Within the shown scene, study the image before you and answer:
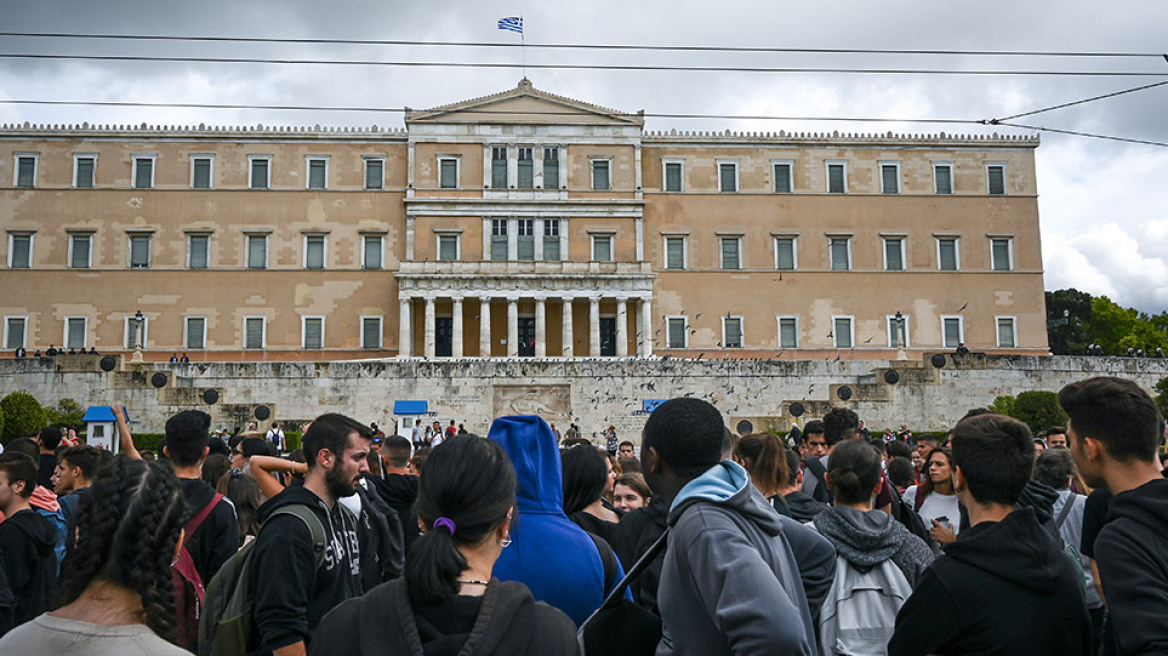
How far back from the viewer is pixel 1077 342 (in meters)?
62.9

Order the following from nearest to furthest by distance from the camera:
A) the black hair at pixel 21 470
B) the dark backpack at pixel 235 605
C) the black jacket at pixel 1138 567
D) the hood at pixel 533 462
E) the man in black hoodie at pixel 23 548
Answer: the black jacket at pixel 1138 567 → the hood at pixel 533 462 → the dark backpack at pixel 235 605 → the man in black hoodie at pixel 23 548 → the black hair at pixel 21 470

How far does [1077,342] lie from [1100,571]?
68.5 m

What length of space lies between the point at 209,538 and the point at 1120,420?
156 inches

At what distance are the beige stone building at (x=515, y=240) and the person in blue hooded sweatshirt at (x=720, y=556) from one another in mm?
35104

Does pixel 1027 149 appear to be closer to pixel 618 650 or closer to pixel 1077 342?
pixel 1077 342

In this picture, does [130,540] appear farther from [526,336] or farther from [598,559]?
[526,336]

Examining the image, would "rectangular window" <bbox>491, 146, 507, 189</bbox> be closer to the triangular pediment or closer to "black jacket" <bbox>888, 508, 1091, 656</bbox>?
the triangular pediment

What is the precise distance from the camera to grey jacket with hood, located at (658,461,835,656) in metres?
2.50

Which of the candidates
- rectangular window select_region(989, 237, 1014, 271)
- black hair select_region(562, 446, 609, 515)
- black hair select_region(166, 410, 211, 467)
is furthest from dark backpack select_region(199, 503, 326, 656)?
rectangular window select_region(989, 237, 1014, 271)

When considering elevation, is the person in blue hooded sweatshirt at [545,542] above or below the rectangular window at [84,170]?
below

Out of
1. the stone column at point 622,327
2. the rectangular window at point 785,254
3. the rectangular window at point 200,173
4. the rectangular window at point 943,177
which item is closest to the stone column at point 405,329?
the stone column at point 622,327

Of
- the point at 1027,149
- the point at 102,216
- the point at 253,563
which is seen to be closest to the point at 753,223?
the point at 1027,149

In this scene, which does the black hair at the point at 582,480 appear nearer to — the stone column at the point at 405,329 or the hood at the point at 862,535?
the hood at the point at 862,535

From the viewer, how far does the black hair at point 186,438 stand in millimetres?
4676
